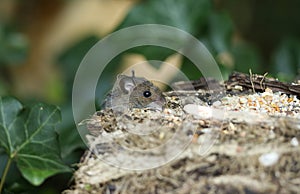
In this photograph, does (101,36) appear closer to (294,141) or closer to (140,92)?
(140,92)

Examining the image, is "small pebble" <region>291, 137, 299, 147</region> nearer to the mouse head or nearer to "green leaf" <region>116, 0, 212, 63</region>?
the mouse head

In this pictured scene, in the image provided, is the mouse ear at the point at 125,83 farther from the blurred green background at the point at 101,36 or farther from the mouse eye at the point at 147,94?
the blurred green background at the point at 101,36

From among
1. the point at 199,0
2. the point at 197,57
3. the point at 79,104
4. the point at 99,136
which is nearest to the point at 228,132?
the point at 99,136

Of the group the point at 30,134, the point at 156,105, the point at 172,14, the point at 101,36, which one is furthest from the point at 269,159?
the point at 101,36

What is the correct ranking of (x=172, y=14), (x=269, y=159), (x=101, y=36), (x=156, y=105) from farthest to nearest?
(x=101, y=36) → (x=172, y=14) → (x=156, y=105) → (x=269, y=159)

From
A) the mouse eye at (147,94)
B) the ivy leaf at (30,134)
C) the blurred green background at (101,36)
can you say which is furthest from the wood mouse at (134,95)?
the blurred green background at (101,36)

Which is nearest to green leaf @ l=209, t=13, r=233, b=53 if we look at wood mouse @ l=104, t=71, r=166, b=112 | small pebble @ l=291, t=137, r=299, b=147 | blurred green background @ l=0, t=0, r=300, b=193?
blurred green background @ l=0, t=0, r=300, b=193
